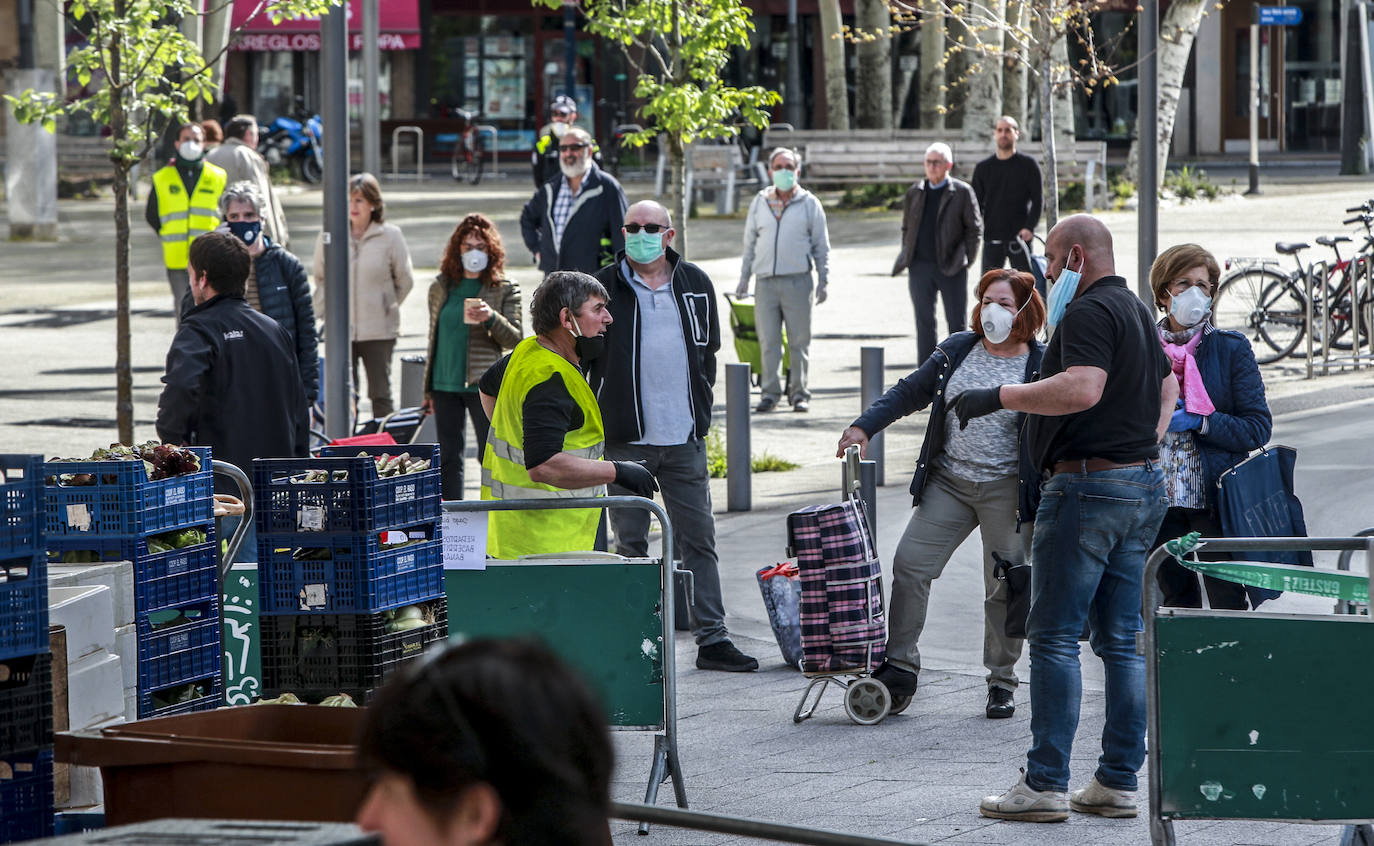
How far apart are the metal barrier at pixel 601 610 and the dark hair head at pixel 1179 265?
2274mm

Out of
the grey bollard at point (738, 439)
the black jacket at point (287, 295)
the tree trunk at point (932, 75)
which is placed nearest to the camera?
the black jacket at point (287, 295)

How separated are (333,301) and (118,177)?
5.05ft

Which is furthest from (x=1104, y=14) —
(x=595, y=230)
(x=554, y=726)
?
(x=554, y=726)

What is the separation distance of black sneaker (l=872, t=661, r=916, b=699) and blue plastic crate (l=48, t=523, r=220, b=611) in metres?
3.21

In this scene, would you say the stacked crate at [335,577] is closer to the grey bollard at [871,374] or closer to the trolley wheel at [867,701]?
the trolley wheel at [867,701]

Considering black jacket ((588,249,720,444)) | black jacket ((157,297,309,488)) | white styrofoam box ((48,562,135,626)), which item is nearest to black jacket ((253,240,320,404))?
black jacket ((157,297,309,488))

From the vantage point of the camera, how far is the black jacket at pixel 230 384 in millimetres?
7414

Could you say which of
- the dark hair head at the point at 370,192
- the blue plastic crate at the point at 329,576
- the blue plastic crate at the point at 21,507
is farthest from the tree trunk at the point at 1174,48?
the blue plastic crate at the point at 21,507

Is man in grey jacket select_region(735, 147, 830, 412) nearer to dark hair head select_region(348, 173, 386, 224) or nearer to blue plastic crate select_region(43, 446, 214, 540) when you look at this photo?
dark hair head select_region(348, 173, 386, 224)

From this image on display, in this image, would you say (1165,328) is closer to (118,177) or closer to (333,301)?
(333,301)

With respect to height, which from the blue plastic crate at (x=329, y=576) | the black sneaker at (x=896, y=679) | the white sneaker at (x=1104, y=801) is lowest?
the white sneaker at (x=1104, y=801)

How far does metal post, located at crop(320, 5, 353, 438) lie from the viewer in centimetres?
1012

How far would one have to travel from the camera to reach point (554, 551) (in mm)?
6797

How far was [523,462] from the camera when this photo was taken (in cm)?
689
